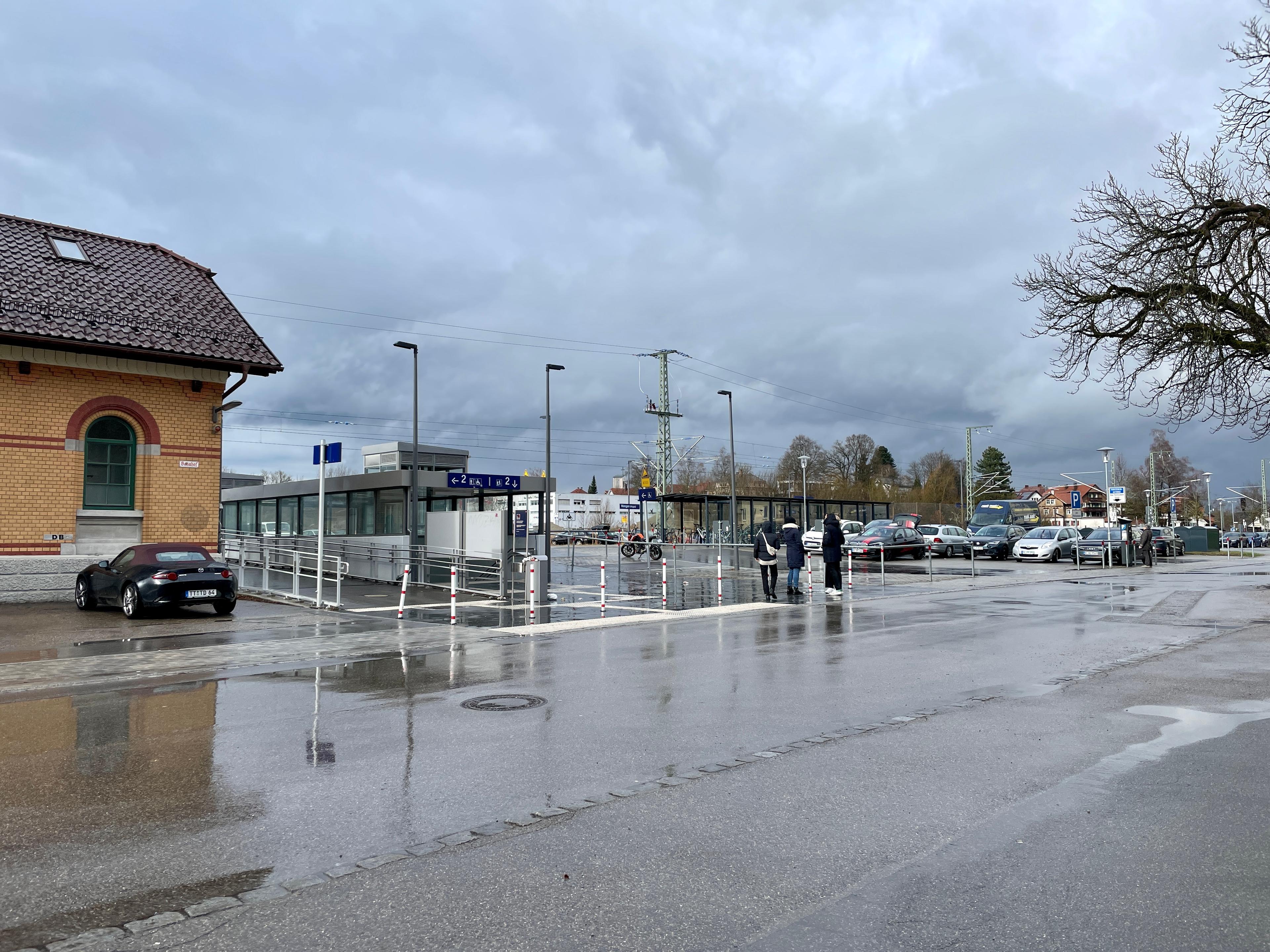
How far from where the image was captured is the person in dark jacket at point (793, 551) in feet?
68.7

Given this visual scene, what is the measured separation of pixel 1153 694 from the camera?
8602mm

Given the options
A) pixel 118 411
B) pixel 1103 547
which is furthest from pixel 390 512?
pixel 1103 547

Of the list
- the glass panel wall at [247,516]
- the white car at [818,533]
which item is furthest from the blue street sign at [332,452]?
the white car at [818,533]

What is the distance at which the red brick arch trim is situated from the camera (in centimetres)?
1878

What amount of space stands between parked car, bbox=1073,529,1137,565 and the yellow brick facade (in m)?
31.9

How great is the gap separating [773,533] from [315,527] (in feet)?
46.6

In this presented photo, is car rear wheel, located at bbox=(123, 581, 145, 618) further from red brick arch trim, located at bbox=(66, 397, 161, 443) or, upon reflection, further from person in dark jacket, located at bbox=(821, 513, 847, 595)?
person in dark jacket, located at bbox=(821, 513, 847, 595)

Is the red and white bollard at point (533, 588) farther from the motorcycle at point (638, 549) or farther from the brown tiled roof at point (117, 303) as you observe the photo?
the motorcycle at point (638, 549)

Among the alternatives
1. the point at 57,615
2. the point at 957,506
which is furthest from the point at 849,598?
the point at 957,506

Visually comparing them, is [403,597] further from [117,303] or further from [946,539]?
[946,539]

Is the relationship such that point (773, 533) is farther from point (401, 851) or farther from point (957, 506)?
point (957, 506)

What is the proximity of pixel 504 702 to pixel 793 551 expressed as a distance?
1392cm

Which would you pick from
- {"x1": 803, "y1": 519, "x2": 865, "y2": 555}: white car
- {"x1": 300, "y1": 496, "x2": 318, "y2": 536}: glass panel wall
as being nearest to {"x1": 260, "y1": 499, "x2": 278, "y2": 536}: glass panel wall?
{"x1": 300, "y1": 496, "x2": 318, "y2": 536}: glass panel wall

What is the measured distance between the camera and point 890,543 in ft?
130
